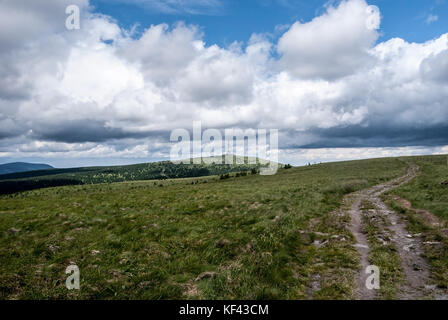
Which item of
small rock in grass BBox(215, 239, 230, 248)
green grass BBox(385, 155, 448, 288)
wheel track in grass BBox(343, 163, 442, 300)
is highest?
green grass BBox(385, 155, 448, 288)

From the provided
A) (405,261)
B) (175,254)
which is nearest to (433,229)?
(405,261)

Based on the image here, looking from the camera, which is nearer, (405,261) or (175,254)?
(405,261)

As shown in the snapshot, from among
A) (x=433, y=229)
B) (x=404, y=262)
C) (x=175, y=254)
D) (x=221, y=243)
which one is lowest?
(x=175, y=254)

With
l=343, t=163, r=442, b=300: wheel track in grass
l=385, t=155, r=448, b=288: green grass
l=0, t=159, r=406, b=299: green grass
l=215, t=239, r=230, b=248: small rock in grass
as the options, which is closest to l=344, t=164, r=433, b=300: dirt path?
l=343, t=163, r=442, b=300: wheel track in grass

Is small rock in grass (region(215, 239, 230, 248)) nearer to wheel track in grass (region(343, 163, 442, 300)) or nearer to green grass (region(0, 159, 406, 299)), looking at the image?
green grass (region(0, 159, 406, 299))

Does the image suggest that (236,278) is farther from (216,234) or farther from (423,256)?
(423,256)

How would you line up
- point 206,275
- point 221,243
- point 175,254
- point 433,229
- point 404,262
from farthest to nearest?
point 433,229 → point 221,243 → point 175,254 → point 404,262 → point 206,275

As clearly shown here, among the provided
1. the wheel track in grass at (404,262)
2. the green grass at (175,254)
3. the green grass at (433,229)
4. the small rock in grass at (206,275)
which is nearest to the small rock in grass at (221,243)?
the green grass at (175,254)

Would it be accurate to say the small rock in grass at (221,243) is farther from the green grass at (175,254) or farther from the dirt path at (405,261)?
the dirt path at (405,261)

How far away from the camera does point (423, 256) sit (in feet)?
32.0

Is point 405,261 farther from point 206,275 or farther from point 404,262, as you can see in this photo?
point 206,275

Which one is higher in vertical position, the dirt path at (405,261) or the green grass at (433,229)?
the green grass at (433,229)
